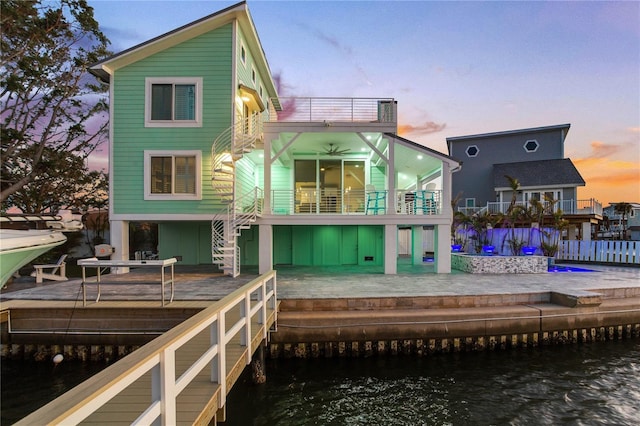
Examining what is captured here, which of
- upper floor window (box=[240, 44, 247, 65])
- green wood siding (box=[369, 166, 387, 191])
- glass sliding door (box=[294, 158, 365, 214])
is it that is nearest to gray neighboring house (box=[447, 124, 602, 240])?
green wood siding (box=[369, 166, 387, 191])

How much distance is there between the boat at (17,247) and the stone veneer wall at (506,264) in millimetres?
13922

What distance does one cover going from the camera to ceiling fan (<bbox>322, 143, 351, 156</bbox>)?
1414 cm

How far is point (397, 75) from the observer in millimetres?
20172

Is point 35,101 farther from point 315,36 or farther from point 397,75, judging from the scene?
point 397,75

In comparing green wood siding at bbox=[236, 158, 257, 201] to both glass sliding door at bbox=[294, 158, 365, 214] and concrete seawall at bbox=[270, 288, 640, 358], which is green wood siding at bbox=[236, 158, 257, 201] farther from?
concrete seawall at bbox=[270, 288, 640, 358]

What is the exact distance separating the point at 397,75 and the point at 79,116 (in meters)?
18.7

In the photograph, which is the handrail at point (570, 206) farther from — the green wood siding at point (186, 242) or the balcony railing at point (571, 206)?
the green wood siding at point (186, 242)

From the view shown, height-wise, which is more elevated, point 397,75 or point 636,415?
point 397,75

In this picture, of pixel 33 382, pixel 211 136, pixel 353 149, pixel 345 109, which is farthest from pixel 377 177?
pixel 33 382

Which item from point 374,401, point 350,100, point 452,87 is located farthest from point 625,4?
point 374,401

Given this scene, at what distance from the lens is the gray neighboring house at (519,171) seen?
22355 millimetres

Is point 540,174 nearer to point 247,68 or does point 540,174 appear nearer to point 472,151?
point 472,151

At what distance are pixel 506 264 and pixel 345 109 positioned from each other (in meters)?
8.81

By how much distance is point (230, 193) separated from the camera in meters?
11.6
